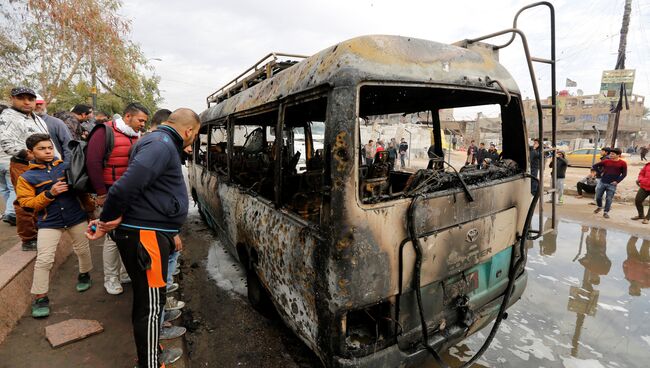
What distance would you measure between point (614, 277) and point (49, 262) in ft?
22.0

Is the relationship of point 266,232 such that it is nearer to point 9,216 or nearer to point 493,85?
point 493,85

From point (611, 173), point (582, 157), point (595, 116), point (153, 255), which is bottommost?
point (153, 255)

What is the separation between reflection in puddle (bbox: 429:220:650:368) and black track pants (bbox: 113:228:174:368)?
94.2 inches

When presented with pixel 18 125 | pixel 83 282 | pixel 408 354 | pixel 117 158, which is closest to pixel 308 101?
pixel 408 354

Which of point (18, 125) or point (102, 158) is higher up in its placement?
point (18, 125)

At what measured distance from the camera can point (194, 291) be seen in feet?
12.7

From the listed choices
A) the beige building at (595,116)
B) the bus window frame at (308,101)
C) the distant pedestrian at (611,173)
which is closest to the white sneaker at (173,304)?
the bus window frame at (308,101)

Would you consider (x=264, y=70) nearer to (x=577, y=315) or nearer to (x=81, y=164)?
(x=81, y=164)

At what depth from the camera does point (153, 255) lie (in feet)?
6.63

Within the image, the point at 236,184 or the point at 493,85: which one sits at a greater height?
the point at 493,85

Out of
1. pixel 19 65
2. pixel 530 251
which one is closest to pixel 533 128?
pixel 530 251

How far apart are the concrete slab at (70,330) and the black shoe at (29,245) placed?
3.64 ft

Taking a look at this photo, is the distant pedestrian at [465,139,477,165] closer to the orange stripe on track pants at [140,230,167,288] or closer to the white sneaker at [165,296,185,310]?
the white sneaker at [165,296,185,310]

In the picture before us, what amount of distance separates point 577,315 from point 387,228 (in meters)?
3.10
